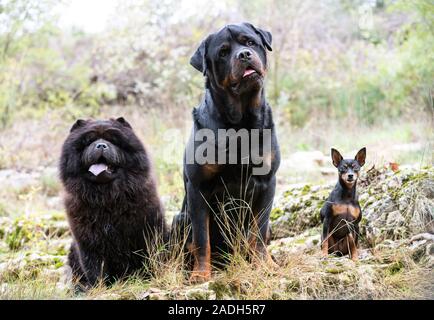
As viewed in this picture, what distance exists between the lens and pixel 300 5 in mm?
14734

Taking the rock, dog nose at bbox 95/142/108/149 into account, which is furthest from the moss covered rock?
dog nose at bbox 95/142/108/149

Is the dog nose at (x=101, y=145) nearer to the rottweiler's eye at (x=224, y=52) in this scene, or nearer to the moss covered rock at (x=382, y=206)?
the rottweiler's eye at (x=224, y=52)

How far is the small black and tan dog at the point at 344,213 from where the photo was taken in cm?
475

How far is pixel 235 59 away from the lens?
3965 millimetres

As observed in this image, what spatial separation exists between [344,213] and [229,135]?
1330mm

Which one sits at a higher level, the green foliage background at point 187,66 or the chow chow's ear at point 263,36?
the green foliage background at point 187,66

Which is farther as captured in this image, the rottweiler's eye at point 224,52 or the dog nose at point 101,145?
the dog nose at point 101,145

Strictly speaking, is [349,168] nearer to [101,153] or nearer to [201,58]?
[201,58]

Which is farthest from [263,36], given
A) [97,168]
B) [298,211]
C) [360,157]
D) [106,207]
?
[298,211]

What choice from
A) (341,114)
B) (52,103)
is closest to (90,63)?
(52,103)

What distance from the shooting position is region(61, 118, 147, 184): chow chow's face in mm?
4605

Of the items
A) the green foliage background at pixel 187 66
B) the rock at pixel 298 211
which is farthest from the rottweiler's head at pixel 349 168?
the green foliage background at pixel 187 66

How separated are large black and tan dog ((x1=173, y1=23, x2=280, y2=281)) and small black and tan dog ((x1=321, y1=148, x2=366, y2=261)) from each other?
27.9 inches

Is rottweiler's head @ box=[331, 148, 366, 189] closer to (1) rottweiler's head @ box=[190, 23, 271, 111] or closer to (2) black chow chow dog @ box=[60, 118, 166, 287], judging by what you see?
(1) rottweiler's head @ box=[190, 23, 271, 111]
